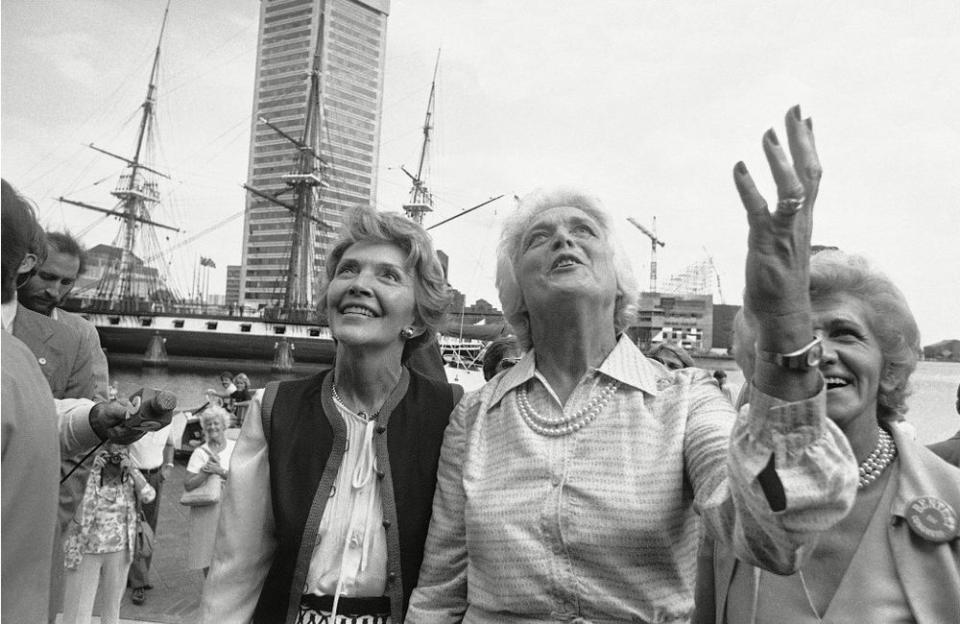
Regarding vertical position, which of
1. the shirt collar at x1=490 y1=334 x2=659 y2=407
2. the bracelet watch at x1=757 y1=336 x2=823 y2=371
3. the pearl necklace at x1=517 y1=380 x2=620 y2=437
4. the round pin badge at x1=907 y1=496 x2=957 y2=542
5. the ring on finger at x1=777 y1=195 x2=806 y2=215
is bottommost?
the round pin badge at x1=907 y1=496 x2=957 y2=542

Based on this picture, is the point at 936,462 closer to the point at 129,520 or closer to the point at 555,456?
the point at 555,456

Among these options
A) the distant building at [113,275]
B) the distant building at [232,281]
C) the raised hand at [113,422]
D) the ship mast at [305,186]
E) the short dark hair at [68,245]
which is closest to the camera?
the raised hand at [113,422]

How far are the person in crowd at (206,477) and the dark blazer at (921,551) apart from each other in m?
4.14

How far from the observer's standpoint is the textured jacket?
193 centimetres

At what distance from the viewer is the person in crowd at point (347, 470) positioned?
1.91 meters

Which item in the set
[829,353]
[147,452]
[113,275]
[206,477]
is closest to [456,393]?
[829,353]

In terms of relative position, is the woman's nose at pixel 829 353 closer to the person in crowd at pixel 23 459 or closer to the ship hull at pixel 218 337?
the person in crowd at pixel 23 459

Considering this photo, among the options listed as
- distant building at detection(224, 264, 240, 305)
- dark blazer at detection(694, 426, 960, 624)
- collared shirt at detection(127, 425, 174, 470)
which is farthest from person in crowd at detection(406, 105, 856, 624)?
distant building at detection(224, 264, 240, 305)

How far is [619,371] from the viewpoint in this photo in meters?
1.81

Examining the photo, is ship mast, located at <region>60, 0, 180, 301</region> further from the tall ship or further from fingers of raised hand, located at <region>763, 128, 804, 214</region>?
fingers of raised hand, located at <region>763, 128, 804, 214</region>

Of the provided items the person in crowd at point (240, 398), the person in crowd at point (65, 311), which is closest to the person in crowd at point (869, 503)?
the person in crowd at point (65, 311)

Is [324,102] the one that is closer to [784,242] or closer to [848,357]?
→ [848,357]

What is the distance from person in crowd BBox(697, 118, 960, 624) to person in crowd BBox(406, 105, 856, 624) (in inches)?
7.2

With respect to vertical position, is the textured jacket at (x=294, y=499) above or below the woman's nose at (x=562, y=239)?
below
